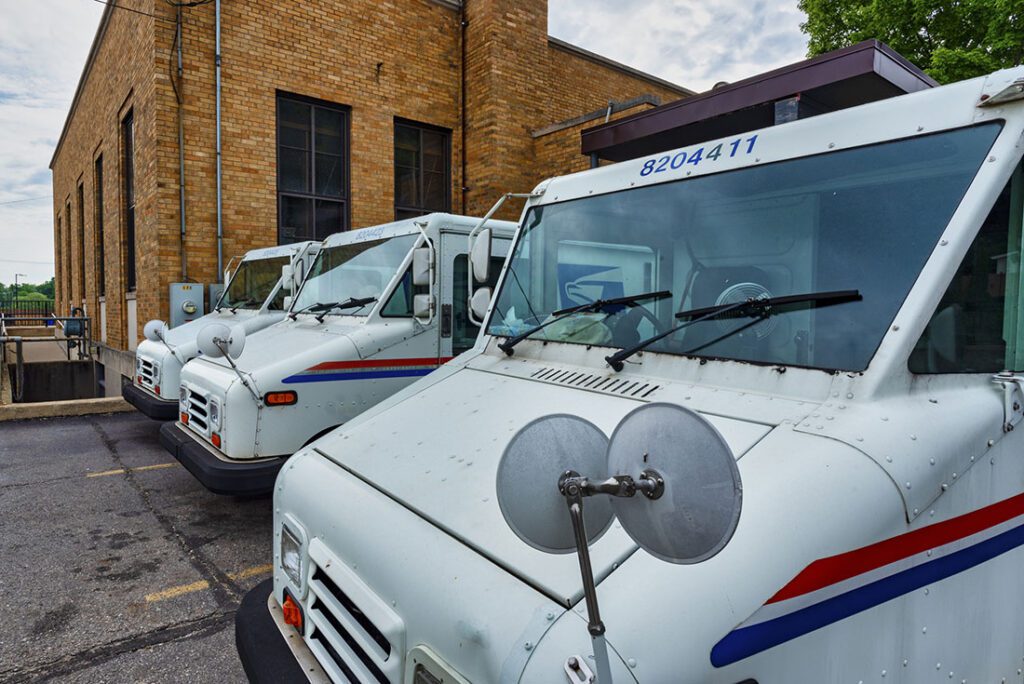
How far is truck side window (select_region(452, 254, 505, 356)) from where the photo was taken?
17.5ft

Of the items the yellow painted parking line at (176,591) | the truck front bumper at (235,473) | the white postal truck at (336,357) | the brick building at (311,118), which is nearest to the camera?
the yellow painted parking line at (176,591)

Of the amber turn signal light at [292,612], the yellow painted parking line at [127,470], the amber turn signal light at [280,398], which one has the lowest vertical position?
the yellow painted parking line at [127,470]

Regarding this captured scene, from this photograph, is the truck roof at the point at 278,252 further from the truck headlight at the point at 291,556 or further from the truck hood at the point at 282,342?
the truck headlight at the point at 291,556

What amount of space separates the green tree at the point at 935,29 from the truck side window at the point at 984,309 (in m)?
13.0

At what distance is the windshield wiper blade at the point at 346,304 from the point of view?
17.3 ft

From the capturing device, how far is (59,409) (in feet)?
29.3

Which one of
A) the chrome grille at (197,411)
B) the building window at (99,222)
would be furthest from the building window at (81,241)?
the chrome grille at (197,411)

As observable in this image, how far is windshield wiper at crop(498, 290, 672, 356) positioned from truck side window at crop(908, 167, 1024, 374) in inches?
34.2

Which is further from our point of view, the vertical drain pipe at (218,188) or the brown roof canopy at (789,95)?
the vertical drain pipe at (218,188)

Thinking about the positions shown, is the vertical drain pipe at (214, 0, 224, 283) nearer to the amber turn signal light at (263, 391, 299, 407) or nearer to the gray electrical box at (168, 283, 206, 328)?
the gray electrical box at (168, 283, 206, 328)

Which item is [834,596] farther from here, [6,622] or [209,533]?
[209,533]

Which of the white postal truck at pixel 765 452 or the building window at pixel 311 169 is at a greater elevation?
the building window at pixel 311 169

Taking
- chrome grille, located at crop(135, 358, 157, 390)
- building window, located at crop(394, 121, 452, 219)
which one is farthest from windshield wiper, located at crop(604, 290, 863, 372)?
building window, located at crop(394, 121, 452, 219)

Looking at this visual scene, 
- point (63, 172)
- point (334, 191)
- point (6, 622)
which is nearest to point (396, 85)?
point (334, 191)
